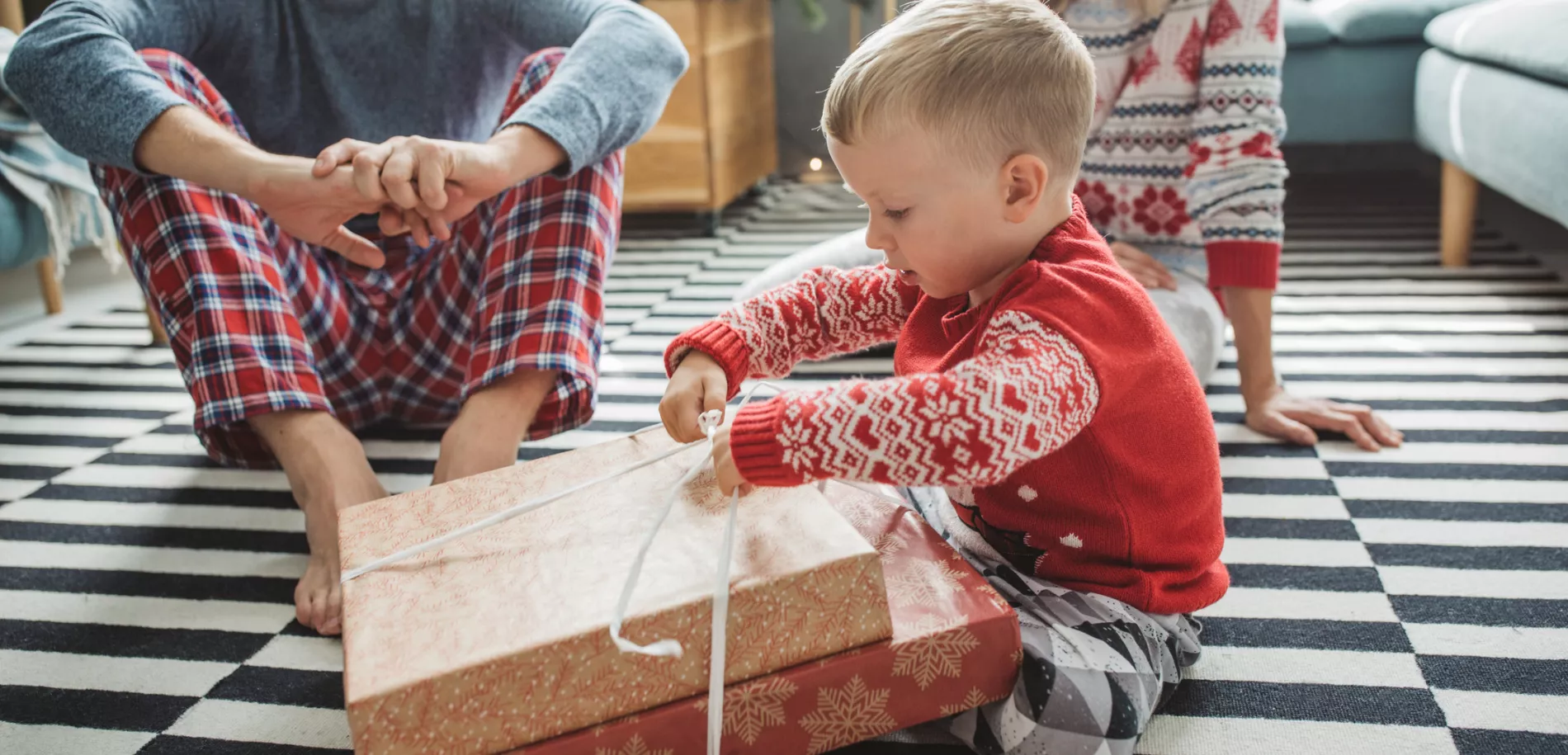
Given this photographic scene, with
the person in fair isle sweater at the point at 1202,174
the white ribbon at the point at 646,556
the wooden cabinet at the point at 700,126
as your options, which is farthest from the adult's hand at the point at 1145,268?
the wooden cabinet at the point at 700,126

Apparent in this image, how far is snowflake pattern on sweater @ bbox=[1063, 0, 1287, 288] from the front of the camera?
3.33ft

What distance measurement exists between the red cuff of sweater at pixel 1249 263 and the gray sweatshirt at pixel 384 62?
1.79ft

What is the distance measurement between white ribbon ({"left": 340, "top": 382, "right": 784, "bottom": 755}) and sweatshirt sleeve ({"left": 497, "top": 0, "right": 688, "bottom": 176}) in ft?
1.13

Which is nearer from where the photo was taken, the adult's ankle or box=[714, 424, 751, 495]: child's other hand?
box=[714, 424, 751, 495]: child's other hand

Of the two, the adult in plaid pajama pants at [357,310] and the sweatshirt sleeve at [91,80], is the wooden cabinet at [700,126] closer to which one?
the adult in plaid pajama pants at [357,310]

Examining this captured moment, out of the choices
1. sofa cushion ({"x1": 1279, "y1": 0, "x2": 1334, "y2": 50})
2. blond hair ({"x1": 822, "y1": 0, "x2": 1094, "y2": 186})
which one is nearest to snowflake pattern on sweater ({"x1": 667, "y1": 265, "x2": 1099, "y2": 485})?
blond hair ({"x1": 822, "y1": 0, "x2": 1094, "y2": 186})

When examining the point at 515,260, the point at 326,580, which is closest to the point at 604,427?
the point at 515,260

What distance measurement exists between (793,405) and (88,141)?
0.65 meters

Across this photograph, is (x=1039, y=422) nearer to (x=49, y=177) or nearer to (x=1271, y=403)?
(x=1271, y=403)

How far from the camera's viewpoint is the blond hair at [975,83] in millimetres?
600

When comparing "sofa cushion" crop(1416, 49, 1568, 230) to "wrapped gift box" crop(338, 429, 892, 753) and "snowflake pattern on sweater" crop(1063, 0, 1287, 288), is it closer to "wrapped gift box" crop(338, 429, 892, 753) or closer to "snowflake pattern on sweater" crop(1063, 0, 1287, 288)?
"snowflake pattern on sweater" crop(1063, 0, 1287, 288)

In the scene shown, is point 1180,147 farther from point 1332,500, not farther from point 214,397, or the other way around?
point 214,397

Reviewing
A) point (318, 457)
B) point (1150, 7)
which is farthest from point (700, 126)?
point (318, 457)

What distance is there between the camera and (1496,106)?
1368 millimetres
